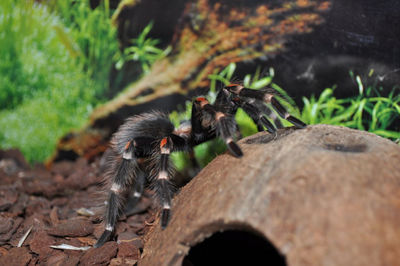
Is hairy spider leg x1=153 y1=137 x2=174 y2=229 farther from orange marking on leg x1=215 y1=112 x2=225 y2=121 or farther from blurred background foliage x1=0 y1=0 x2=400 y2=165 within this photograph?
blurred background foliage x1=0 y1=0 x2=400 y2=165

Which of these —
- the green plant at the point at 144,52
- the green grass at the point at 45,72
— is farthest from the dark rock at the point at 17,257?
the green plant at the point at 144,52

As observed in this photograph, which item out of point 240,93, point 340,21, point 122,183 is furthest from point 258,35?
point 122,183

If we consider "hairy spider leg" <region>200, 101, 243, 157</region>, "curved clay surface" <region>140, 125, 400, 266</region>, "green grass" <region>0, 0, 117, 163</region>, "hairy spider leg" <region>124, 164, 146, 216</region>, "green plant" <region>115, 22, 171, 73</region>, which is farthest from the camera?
"green grass" <region>0, 0, 117, 163</region>

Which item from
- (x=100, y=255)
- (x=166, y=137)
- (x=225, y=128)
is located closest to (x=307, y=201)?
(x=225, y=128)

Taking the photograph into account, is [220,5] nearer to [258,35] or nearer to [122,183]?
[258,35]

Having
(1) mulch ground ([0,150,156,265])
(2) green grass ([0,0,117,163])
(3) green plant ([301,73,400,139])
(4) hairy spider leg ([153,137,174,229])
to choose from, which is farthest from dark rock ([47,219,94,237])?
(3) green plant ([301,73,400,139])
